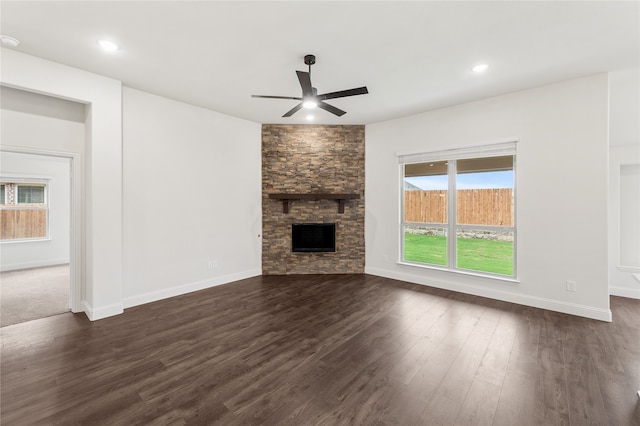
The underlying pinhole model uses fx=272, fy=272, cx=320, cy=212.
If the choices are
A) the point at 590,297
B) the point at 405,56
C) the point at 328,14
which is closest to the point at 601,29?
the point at 405,56

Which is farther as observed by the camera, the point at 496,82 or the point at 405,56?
the point at 496,82

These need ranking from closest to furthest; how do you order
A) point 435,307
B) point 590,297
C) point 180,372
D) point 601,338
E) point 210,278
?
1. point 180,372
2. point 601,338
3. point 590,297
4. point 435,307
5. point 210,278

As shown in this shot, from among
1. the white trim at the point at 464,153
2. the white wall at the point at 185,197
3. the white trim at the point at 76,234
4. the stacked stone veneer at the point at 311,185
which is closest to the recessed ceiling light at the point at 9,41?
the white wall at the point at 185,197

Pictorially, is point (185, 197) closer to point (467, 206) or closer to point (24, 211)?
point (467, 206)

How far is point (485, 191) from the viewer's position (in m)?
4.47

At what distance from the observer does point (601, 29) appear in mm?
2562

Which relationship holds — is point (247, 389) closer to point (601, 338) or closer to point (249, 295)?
point (249, 295)

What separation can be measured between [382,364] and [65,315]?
13.5 ft

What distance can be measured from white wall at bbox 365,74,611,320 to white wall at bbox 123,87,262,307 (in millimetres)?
3673

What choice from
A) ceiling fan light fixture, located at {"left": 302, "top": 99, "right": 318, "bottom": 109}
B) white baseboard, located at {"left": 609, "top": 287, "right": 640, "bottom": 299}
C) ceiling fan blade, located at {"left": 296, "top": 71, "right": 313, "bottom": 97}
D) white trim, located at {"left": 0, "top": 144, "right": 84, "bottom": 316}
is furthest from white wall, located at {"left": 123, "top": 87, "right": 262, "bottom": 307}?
white baseboard, located at {"left": 609, "top": 287, "right": 640, "bottom": 299}

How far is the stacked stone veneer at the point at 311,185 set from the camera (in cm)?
564

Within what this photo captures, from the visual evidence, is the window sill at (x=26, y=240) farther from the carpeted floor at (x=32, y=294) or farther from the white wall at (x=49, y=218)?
the carpeted floor at (x=32, y=294)

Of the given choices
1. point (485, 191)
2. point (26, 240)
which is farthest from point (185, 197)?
point (26, 240)

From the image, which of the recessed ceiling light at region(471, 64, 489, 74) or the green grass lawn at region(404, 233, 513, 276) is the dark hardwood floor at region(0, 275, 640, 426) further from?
the recessed ceiling light at region(471, 64, 489, 74)
